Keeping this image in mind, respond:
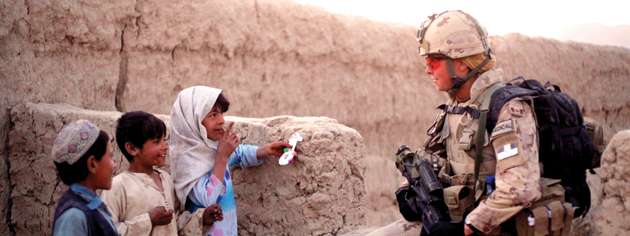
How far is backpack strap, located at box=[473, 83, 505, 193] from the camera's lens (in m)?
2.98

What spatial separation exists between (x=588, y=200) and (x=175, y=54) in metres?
3.75

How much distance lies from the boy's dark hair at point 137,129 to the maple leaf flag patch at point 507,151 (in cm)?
148

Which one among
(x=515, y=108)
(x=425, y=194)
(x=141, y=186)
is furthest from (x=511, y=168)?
(x=141, y=186)

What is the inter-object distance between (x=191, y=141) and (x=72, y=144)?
1078 mm

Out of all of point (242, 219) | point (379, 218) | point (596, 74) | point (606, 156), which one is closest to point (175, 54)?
point (242, 219)

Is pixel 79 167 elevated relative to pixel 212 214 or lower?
elevated

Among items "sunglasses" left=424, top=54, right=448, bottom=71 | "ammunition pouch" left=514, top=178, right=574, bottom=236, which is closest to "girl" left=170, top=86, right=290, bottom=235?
"sunglasses" left=424, top=54, right=448, bottom=71

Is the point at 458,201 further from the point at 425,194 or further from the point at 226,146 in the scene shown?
the point at 226,146

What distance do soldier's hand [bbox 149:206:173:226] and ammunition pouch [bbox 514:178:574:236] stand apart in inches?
56.7

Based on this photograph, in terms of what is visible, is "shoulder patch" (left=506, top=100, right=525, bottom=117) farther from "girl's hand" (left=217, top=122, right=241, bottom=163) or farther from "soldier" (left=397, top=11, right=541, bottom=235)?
"girl's hand" (left=217, top=122, right=241, bottom=163)

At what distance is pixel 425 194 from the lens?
10.5 feet

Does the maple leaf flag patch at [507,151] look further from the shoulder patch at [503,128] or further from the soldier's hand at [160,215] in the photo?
the soldier's hand at [160,215]

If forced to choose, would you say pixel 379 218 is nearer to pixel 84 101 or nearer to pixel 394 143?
pixel 394 143

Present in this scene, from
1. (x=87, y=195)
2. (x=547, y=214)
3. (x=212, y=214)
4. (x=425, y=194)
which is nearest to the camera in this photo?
(x=87, y=195)
